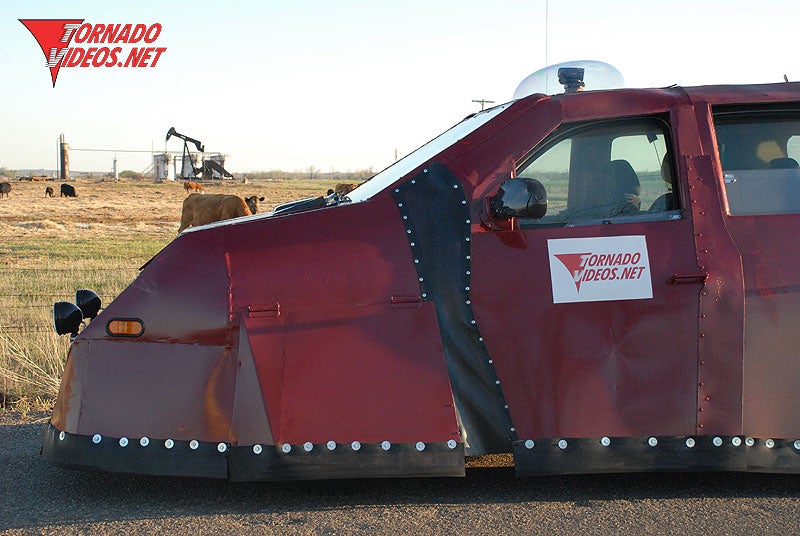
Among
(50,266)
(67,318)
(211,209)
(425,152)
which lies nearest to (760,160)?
(425,152)

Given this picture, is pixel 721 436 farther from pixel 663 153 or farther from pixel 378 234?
pixel 378 234

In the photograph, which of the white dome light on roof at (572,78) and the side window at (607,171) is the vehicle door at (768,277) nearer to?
the side window at (607,171)

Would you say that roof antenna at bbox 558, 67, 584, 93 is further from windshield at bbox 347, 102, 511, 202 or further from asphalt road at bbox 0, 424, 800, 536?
asphalt road at bbox 0, 424, 800, 536

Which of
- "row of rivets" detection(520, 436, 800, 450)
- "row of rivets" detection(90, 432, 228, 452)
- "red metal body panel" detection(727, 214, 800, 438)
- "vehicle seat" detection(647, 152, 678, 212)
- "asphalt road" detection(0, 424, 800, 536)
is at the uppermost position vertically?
"vehicle seat" detection(647, 152, 678, 212)

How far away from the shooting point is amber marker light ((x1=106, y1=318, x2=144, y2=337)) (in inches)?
157

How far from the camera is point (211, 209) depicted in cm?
1947

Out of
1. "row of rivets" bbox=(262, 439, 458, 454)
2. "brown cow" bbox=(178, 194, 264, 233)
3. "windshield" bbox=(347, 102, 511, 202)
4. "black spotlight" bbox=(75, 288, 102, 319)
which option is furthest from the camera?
"brown cow" bbox=(178, 194, 264, 233)

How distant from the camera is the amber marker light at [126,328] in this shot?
3.99 meters

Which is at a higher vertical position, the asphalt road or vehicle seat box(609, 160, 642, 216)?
vehicle seat box(609, 160, 642, 216)

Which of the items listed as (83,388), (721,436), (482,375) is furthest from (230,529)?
(721,436)

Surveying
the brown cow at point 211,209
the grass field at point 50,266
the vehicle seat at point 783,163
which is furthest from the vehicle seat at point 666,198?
the brown cow at point 211,209

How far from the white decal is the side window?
0.17 meters

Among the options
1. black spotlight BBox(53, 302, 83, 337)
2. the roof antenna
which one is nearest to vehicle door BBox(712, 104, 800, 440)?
the roof antenna

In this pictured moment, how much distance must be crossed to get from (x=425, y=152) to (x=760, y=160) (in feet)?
5.35
